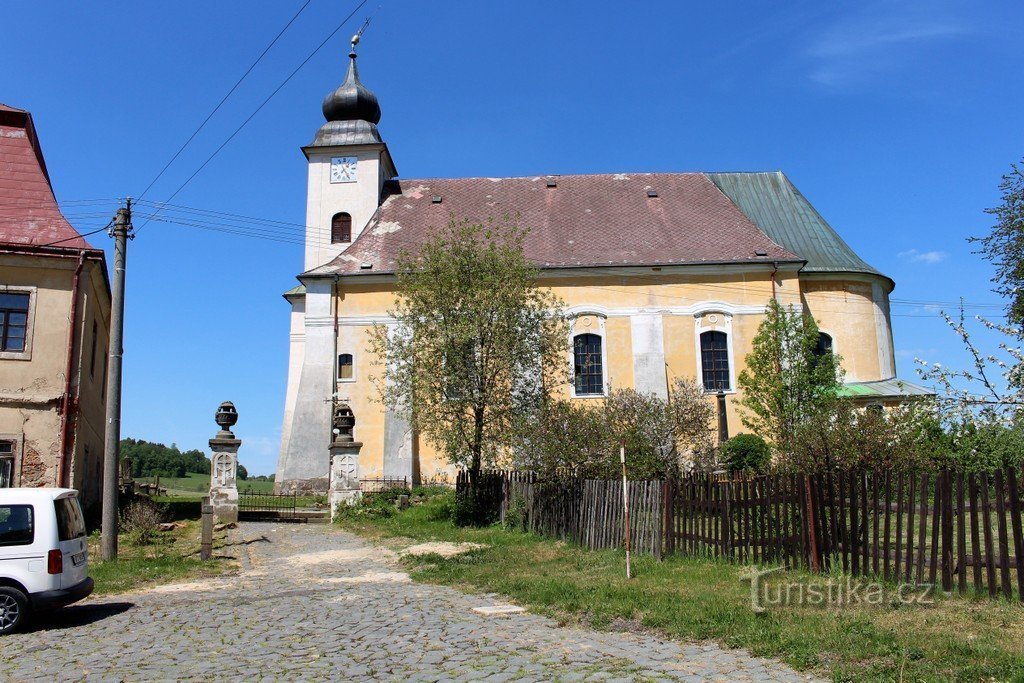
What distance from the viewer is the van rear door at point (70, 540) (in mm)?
10086

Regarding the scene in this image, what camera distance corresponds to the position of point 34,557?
980 cm

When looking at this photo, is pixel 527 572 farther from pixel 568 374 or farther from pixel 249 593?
pixel 568 374

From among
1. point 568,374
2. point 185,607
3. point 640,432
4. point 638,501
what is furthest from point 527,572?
point 568,374

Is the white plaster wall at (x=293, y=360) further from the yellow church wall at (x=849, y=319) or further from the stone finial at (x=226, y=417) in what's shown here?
the yellow church wall at (x=849, y=319)

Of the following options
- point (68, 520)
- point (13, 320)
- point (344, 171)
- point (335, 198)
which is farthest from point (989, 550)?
point (344, 171)

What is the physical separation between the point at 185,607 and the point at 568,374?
13.2 meters

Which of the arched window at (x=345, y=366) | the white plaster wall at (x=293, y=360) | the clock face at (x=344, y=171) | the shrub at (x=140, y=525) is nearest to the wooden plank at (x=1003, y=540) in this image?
the shrub at (x=140, y=525)

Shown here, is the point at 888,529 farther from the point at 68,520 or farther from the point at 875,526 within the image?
the point at 68,520

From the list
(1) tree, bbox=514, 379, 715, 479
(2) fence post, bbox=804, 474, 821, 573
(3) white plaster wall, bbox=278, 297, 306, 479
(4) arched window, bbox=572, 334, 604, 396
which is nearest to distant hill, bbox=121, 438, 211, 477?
(3) white plaster wall, bbox=278, 297, 306, 479

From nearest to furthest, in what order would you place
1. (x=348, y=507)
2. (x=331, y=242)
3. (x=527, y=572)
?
(x=527, y=572) → (x=348, y=507) → (x=331, y=242)

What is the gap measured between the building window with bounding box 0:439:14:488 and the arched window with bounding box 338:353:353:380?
1375cm

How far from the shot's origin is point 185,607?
1059 cm

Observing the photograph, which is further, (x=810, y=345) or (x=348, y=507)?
(x=810, y=345)

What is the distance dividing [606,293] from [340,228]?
37.9 feet
